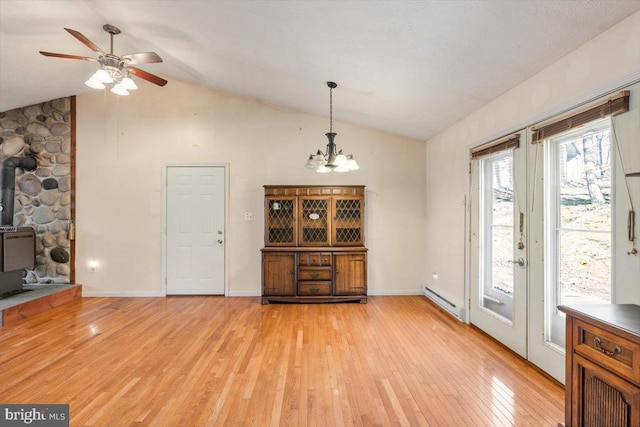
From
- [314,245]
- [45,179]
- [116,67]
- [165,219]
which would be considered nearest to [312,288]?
[314,245]

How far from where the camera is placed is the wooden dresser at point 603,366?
1267mm

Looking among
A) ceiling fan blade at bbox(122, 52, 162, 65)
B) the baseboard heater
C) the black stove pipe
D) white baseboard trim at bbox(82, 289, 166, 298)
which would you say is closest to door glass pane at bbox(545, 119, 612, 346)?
the baseboard heater

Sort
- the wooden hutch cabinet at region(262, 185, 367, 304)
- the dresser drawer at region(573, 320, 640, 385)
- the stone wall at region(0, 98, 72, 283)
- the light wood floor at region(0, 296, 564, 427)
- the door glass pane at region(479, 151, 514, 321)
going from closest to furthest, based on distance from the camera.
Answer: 1. the dresser drawer at region(573, 320, 640, 385)
2. the light wood floor at region(0, 296, 564, 427)
3. the door glass pane at region(479, 151, 514, 321)
4. the wooden hutch cabinet at region(262, 185, 367, 304)
5. the stone wall at region(0, 98, 72, 283)

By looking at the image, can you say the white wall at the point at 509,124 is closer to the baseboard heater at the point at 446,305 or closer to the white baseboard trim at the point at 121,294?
the baseboard heater at the point at 446,305

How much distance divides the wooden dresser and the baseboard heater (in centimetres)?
210

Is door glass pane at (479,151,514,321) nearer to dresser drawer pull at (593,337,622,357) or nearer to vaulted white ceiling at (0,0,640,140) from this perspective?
vaulted white ceiling at (0,0,640,140)

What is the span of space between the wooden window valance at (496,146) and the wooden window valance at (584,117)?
0.67ft

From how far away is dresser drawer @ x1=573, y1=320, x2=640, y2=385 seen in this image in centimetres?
126

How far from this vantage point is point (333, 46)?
2693 mm

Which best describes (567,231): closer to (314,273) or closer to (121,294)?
(314,273)

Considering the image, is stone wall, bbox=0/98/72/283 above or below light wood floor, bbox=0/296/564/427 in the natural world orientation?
above

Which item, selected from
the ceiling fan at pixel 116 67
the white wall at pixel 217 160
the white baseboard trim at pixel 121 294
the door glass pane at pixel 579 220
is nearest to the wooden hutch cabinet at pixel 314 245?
the white wall at pixel 217 160

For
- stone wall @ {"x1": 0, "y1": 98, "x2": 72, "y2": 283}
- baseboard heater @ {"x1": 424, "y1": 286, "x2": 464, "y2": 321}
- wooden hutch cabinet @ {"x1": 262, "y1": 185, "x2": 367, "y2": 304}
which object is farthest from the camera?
stone wall @ {"x1": 0, "y1": 98, "x2": 72, "y2": 283}

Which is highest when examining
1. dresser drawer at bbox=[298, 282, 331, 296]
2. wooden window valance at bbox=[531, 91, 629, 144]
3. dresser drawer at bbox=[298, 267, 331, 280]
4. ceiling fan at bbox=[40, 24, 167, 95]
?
ceiling fan at bbox=[40, 24, 167, 95]
